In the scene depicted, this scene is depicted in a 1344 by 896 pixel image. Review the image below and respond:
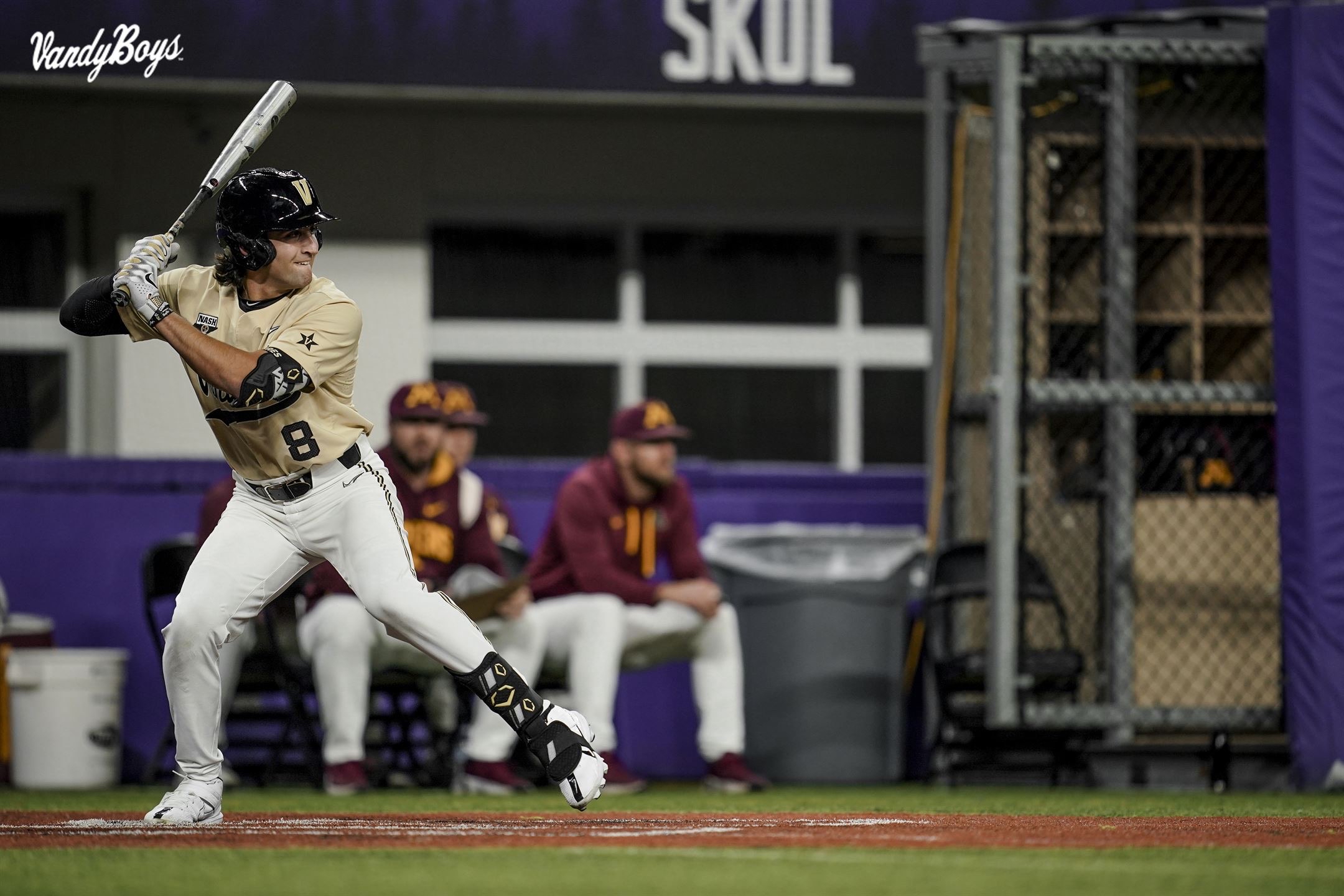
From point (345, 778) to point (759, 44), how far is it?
13.9ft

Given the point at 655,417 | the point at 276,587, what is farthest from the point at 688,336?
the point at 276,587

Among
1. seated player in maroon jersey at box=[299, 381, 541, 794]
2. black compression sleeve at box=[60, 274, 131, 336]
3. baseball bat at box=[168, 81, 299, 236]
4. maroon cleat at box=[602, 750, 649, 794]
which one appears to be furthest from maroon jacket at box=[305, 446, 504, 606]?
black compression sleeve at box=[60, 274, 131, 336]

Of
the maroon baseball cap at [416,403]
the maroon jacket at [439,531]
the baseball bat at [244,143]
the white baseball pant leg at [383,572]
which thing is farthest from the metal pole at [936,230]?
the white baseball pant leg at [383,572]

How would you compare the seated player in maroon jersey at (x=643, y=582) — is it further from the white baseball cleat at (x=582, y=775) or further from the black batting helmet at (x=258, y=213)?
the black batting helmet at (x=258, y=213)

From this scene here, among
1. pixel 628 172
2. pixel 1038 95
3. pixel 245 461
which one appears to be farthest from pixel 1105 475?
pixel 245 461

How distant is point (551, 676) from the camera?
870 centimetres

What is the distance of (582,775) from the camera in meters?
5.48

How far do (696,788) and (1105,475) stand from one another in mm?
2214

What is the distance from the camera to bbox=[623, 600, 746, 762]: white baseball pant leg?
8.34 m

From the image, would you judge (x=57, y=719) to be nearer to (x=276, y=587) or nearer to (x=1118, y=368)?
(x=276, y=587)

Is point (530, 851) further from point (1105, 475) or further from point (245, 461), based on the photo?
point (1105, 475)

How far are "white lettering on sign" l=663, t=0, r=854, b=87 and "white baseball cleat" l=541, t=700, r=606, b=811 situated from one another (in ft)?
16.5

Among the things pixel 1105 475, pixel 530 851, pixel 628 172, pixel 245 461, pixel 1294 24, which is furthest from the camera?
pixel 628 172

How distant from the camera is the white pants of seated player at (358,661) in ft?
25.8
